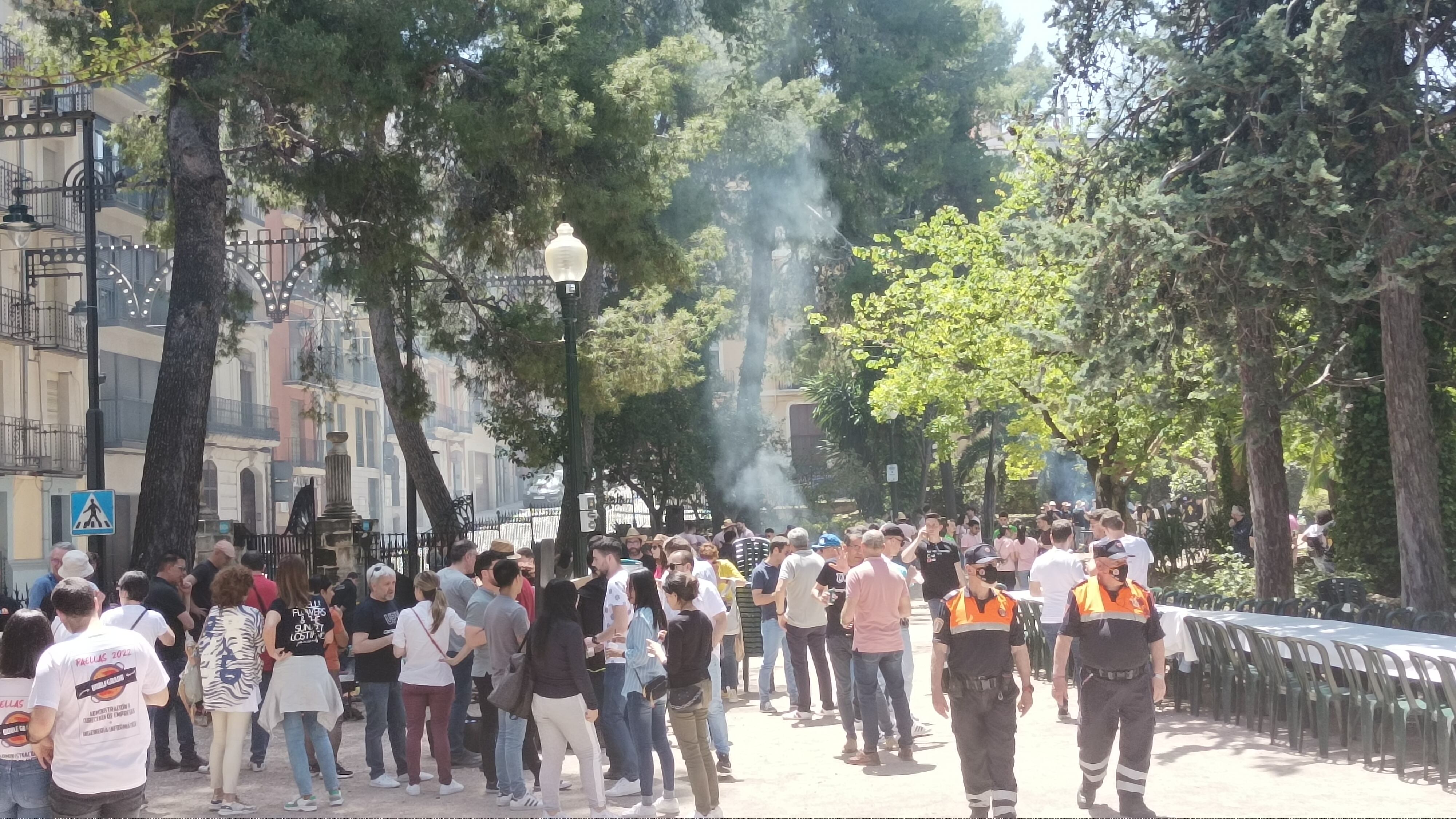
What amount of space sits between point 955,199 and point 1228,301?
88.6 ft

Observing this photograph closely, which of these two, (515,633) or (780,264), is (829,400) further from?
(515,633)

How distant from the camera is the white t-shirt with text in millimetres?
5910

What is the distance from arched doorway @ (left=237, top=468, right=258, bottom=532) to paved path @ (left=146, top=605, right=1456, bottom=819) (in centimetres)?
2823

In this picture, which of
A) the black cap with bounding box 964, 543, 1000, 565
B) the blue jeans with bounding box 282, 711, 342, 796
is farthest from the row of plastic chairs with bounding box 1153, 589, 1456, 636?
the blue jeans with bounding box 282, 711, 342, 796

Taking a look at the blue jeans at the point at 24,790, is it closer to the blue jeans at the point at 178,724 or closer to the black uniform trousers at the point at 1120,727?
the blue jeans at the point at 178,724

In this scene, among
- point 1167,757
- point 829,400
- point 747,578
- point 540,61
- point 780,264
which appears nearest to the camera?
point 1167,757

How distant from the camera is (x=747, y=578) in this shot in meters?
18.8

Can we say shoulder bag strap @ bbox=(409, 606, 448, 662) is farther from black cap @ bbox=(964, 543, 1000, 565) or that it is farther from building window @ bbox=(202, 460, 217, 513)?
building window @ bbox=(202, 460, 217, 513)

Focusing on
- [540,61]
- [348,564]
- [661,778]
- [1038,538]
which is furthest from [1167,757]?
[1038,538]

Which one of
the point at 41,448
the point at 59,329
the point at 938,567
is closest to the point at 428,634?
the point at 938,567

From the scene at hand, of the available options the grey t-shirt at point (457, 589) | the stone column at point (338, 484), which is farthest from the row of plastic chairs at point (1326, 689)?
the stone column at point (338, 484)

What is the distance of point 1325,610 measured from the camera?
13078 mm

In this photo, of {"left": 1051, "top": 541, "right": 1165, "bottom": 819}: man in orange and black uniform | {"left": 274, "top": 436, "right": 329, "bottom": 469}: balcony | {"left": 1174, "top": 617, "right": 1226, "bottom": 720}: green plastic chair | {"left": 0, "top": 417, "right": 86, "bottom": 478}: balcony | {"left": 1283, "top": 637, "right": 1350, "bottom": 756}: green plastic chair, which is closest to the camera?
{"left": 1051, "top": 541, "right": 1165, "bottom": 819}: man in orange and black uniform

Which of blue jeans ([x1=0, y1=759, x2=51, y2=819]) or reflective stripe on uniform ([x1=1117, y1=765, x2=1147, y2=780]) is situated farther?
reflective stripe on uniform ([x1=1117, y1=765, x2=1147, y2=780])
